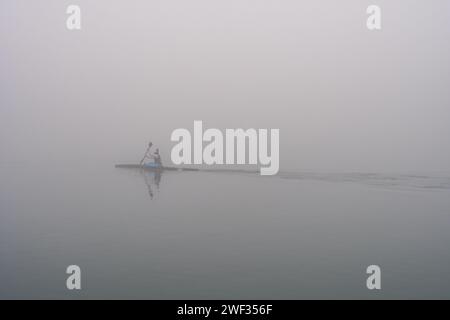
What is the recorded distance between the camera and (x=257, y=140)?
7.30 metres

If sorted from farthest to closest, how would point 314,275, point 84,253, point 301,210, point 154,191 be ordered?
point 154,191, point 301,210, point 84,253, point 314,275

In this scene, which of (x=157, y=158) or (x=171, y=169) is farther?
(x=171, y=169)

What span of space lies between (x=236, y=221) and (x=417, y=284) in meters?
3.23

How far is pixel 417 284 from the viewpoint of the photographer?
16.7 ft

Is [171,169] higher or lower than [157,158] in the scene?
lower

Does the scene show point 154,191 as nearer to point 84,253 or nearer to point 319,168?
point 84,253

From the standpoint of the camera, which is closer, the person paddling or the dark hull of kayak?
the person paddling

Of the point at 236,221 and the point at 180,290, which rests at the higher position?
the point at 236,221

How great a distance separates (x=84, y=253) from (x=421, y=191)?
7.86 meters

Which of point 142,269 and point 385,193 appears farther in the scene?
point 385,193

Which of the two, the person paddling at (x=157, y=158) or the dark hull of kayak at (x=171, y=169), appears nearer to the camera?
the person paddling at (x=157, y=158)
